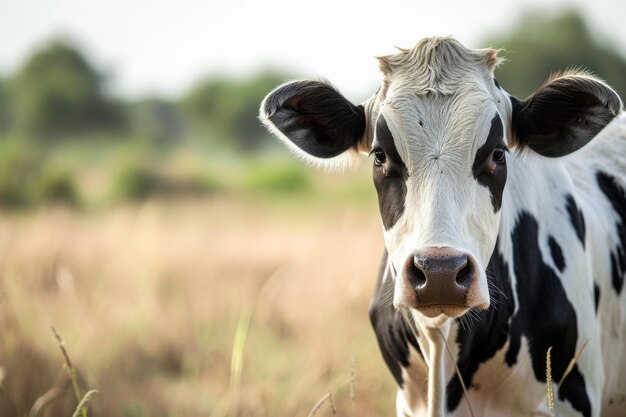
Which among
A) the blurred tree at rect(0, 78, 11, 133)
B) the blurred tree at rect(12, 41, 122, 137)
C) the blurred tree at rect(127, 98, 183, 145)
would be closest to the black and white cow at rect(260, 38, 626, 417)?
the blurred tree at rect(12, 41, 122, 137)

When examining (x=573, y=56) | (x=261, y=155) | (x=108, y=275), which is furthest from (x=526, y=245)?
(x=261, y=155)

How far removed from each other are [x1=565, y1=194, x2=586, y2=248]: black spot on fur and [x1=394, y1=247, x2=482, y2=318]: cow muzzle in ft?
3.90

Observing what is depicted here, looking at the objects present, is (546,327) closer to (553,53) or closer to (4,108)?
(553,53)

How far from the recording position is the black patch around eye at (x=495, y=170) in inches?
129

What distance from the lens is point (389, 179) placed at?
3.40 m

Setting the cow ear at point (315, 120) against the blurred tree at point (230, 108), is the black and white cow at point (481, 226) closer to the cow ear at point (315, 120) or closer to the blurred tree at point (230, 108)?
the cow ear at point (315, 120)

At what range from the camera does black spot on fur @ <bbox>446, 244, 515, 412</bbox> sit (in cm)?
357

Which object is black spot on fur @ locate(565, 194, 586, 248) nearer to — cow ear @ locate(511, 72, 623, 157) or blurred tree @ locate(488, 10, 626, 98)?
cow ear @ locate(511, 72, 623, 157)

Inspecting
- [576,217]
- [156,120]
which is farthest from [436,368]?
[156,120]

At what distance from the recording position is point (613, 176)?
14.8 ft

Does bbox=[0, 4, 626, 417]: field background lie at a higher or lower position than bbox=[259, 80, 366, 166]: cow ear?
lower

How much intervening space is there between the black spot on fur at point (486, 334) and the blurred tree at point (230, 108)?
5533 centimetres

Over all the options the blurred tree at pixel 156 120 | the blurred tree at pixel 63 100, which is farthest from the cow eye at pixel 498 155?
the blurred tree at pixel 156 120

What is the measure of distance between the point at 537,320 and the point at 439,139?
3.16 feet
